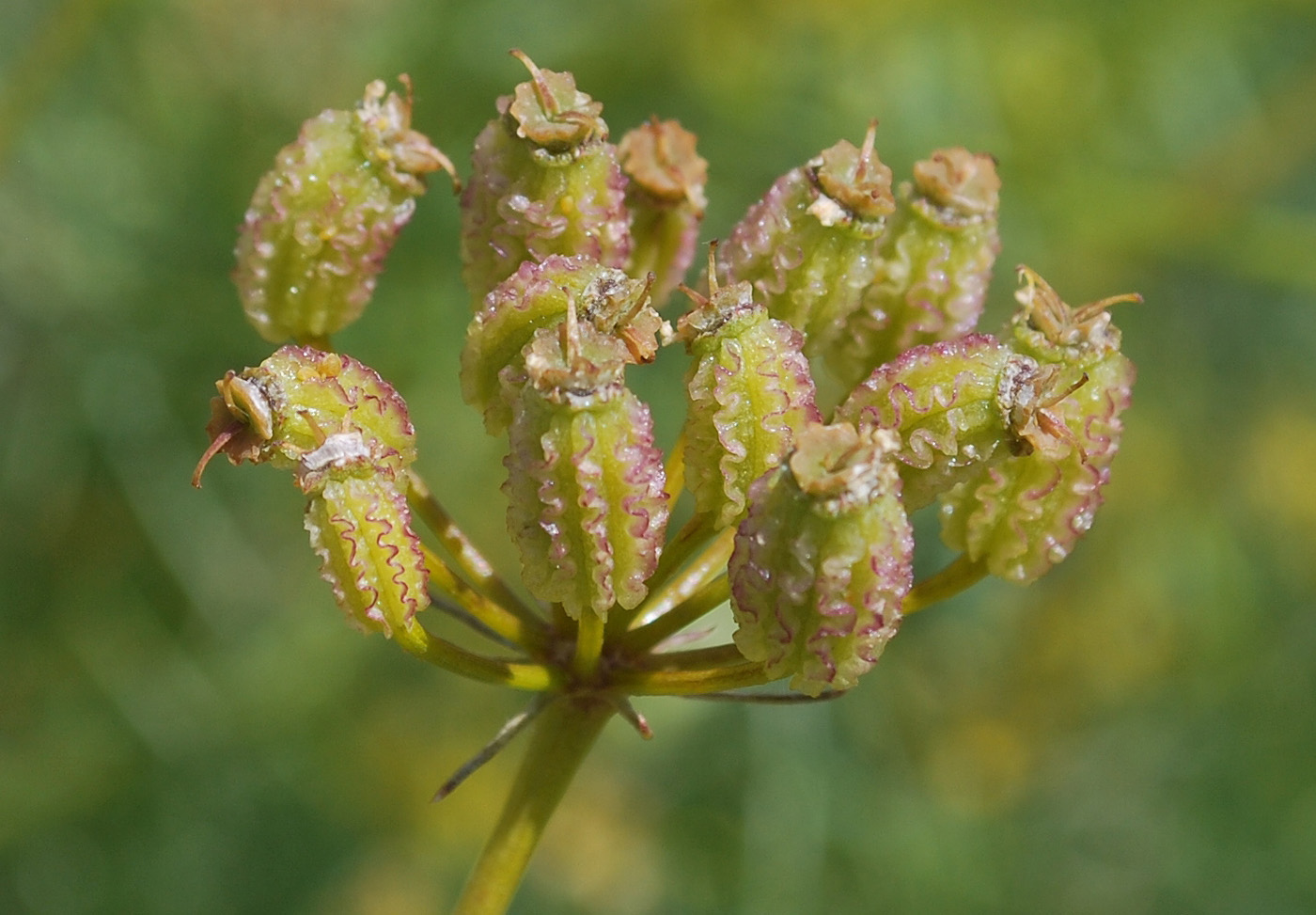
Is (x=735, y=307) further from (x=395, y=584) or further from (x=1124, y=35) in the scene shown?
(x=1124, y=35)

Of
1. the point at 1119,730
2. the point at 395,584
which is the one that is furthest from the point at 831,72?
the point at 395,584

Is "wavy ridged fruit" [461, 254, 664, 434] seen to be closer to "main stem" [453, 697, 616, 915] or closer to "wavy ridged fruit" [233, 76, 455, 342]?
"wavy ridged fruit" [233, 76, 455, 342]

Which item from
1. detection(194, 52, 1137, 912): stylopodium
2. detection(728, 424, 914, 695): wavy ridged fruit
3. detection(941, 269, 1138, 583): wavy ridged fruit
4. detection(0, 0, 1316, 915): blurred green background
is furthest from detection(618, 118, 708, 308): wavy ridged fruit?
detection(0, 0, 1316, 915): blurred green background

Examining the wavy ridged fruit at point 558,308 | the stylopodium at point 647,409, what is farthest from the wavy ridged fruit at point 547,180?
the wavy ridged fruit at point 558,308

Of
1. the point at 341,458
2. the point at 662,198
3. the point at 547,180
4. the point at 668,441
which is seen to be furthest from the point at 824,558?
the point at 668,441

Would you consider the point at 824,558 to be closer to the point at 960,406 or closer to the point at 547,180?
the point at 960,406

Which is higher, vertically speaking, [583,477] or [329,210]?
[329,210]

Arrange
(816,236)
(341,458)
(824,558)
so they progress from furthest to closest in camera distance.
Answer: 1. (816,236)
2. (341,458)
3. (824,558)
